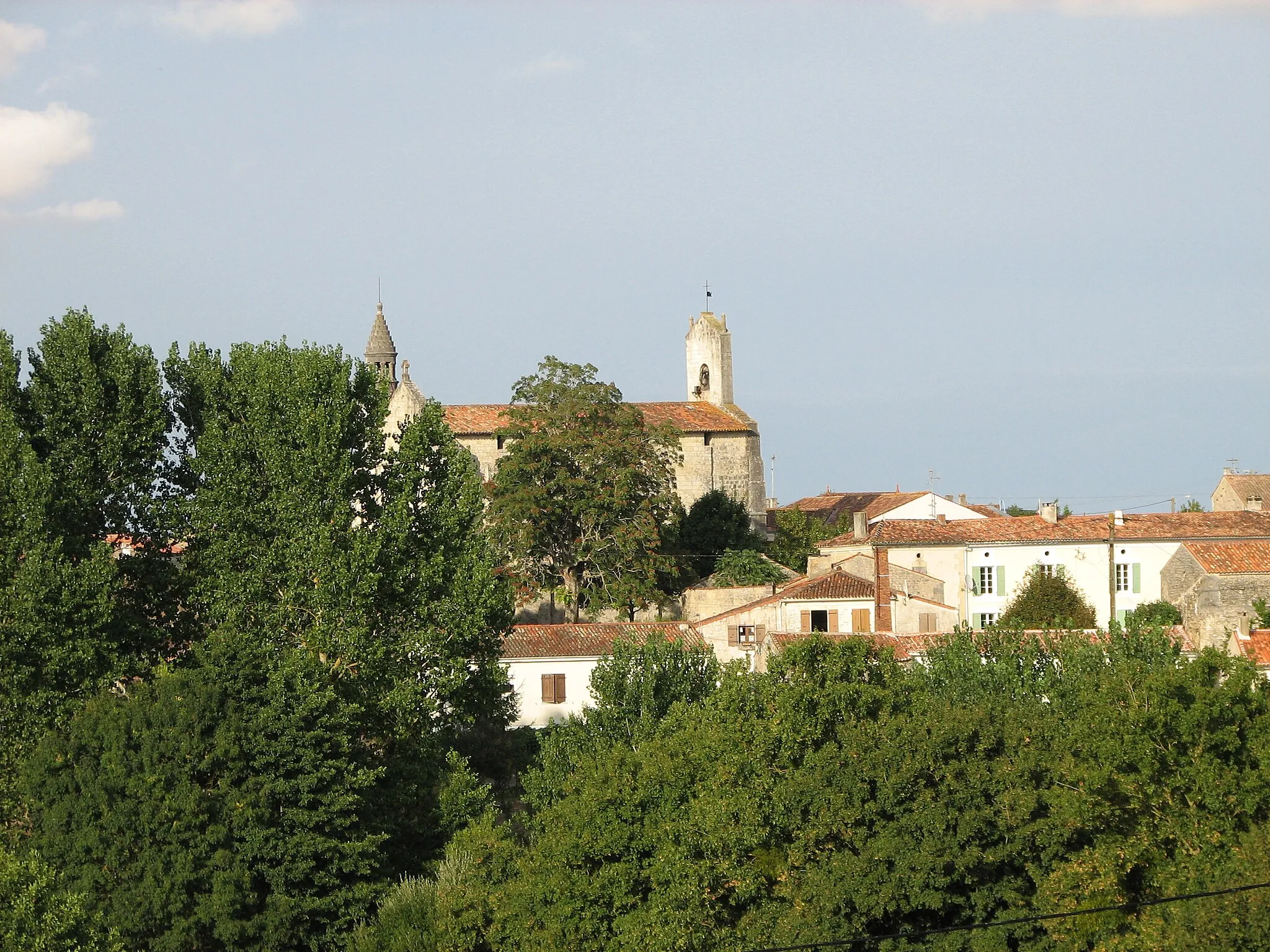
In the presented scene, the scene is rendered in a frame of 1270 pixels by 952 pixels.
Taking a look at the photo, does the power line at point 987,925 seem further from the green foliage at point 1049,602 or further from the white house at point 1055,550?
the white house at point 1055,550

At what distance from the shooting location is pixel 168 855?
30703 mm

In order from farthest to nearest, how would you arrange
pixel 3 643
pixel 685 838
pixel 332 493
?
1. pixel 332 493
2. pixel 3 643
3. pixel 685 838

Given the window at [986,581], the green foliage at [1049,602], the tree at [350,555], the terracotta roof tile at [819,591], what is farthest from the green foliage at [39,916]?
the window at [986,581]

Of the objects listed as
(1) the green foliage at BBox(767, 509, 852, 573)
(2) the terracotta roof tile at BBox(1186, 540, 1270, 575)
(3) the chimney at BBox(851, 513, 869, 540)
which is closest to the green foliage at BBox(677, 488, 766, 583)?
(1) the green foliage at BBox(767, 509, 852, 573)

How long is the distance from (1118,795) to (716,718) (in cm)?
816

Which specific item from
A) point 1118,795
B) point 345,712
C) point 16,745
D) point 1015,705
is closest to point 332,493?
point 345,712

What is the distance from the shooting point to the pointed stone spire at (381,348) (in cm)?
9006

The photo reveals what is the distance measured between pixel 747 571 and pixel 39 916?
3405 cm

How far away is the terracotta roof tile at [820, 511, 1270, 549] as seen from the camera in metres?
54.1

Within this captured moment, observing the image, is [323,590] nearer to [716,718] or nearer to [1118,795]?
[716,718]

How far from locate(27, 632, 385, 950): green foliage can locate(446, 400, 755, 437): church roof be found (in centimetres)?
3187

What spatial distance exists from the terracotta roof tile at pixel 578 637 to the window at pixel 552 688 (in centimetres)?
55

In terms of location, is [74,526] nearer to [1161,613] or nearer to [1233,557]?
[1161,613]

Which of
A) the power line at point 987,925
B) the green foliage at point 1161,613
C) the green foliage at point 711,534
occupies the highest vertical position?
the green foliage at point 711,534
